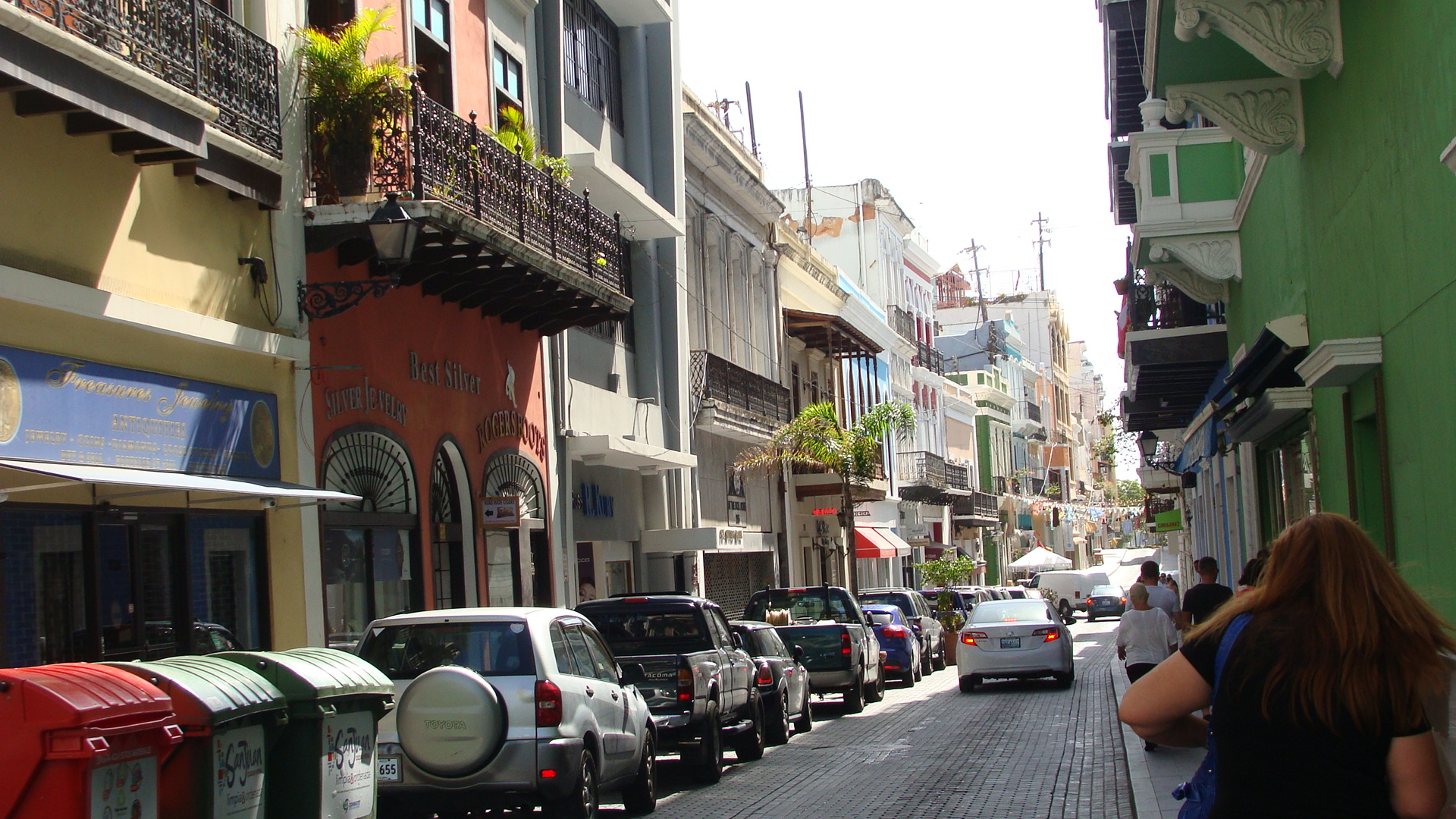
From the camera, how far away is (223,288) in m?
13.1

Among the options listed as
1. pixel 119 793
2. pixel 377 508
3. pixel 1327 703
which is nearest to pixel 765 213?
pixel 377 508

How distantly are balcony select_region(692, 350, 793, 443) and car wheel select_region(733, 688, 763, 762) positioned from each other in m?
11.9

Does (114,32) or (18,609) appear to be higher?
(114,32)

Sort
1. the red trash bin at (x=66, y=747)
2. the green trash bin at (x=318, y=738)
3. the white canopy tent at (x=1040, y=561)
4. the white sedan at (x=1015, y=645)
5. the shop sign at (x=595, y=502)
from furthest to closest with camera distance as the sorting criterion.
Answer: the white canopy tent at (x=1040, y=561)
the white sedan at (x=1015, y=645)
the shop sign at (x=595, y=502)
the green trash bin at (x=318, y=738)
the red trash bin at (x=66, y=747)

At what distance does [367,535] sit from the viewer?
15648 millimetres

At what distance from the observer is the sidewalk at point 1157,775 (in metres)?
10.8

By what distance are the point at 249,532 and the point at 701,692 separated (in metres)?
4.43

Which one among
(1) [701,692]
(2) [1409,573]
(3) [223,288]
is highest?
(3) [223,288]

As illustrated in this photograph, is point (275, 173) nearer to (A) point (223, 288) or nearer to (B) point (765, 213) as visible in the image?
(A) point (223, 288)

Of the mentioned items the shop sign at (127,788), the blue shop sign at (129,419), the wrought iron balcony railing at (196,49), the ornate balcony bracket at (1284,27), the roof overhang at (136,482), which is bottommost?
the shop sign at (127,788)

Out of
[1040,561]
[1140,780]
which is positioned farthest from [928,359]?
[1140,780]

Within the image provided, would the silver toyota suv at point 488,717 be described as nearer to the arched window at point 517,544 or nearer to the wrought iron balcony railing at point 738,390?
the arched window at point 517,544

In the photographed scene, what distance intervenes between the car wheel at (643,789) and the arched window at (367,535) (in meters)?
3.89

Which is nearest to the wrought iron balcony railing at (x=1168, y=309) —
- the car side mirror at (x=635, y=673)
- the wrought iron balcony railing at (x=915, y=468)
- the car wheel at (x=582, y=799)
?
the car side mirror at (x=635, y=673)
